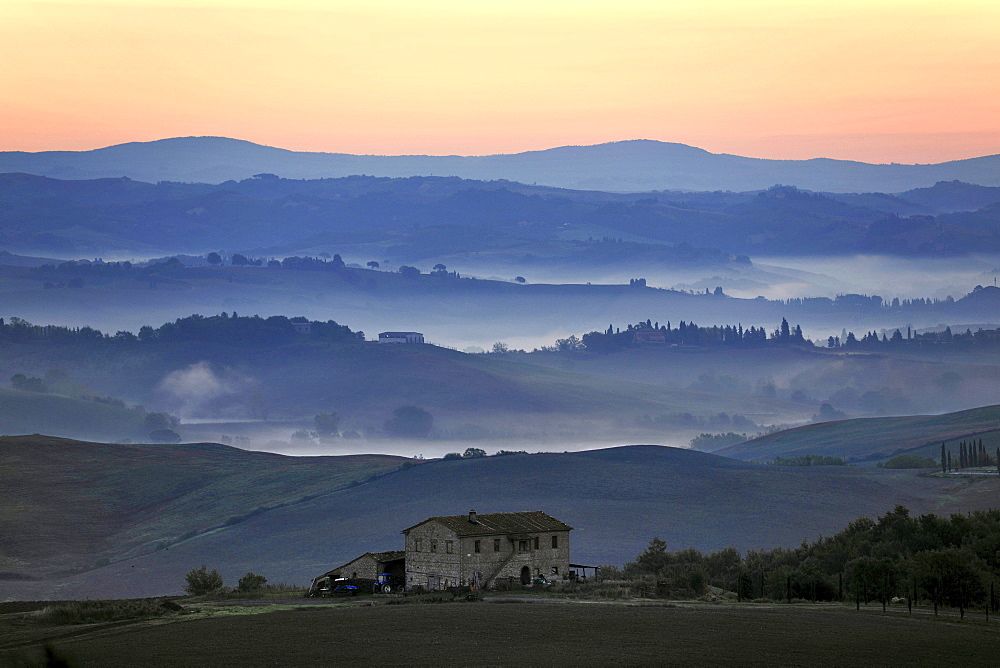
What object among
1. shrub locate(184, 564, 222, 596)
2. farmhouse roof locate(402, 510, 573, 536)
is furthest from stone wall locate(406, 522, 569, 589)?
shrub locate(184, 564, 222, 596)

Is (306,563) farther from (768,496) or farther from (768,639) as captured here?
(768,639)

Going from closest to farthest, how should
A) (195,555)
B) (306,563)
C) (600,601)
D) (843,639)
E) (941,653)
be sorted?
(941,653) → (843,639) → (600,601) → (306,563) → (195,555)

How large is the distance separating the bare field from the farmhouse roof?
40.0 feet

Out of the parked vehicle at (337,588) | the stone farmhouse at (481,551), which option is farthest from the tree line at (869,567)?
the parked vehicle at (337,588)

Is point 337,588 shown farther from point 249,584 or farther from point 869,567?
point 869,567

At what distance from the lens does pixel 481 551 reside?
301 feet

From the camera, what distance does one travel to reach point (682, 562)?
106m

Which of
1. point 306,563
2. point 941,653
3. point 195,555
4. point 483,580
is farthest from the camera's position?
point 195,555

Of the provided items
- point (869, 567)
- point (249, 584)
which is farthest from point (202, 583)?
point (869, 567)

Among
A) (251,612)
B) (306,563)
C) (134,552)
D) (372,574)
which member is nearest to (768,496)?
(306,563)

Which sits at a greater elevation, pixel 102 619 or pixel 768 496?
pixel 768 496

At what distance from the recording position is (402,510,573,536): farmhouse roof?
300 feet

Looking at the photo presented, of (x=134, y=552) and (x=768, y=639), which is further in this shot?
(x=134, y=552)

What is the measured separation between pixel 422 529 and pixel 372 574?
5136 millimetres
